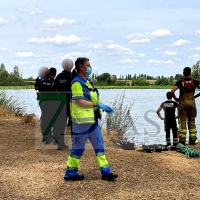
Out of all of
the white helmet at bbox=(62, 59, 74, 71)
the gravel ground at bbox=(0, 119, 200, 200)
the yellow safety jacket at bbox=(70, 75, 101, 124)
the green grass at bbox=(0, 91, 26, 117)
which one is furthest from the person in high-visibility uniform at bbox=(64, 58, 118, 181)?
the green grass at bbox=(0, 91, 26, 117)

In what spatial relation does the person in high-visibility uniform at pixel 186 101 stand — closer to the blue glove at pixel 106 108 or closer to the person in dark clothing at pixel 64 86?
the person in dark clothing at pixel 64 86

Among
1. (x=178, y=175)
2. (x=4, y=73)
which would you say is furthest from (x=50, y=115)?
(x=4, y=73)

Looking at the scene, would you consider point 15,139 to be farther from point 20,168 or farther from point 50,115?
point 20,168

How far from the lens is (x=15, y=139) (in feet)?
39.7

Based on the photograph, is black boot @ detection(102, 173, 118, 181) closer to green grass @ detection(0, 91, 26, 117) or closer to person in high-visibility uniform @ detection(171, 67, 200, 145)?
person in high-visibility uniform @ detection(171, 67, 200, 145)

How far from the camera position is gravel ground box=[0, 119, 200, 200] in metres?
6.71

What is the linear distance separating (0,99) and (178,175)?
549 inches

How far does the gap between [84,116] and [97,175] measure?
123cm

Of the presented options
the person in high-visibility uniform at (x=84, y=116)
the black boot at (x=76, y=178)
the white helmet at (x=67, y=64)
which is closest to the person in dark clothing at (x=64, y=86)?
the white helmet at (x=67, y=64)

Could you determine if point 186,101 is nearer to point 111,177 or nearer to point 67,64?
point 67,64

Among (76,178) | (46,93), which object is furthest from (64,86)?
(76,178)

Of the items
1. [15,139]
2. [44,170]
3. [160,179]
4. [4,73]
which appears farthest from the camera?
[4,73]

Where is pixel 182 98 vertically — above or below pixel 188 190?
above

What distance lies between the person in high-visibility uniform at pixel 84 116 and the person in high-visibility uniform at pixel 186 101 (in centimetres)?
435
